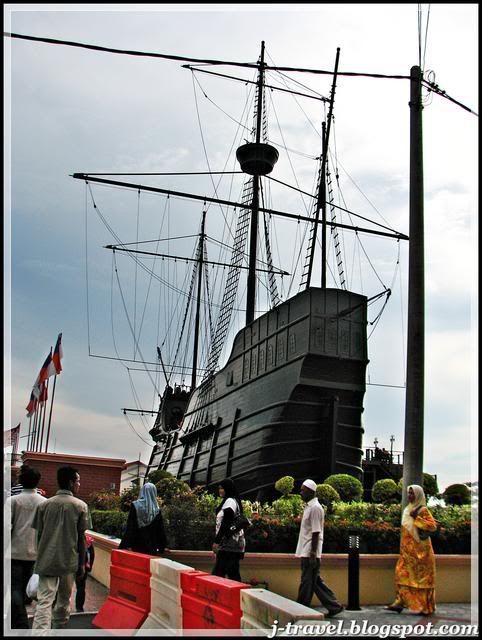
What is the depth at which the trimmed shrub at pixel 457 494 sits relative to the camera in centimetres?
1583

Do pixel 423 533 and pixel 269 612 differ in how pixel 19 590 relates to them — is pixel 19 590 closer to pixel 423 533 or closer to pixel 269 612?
pixel 269 612

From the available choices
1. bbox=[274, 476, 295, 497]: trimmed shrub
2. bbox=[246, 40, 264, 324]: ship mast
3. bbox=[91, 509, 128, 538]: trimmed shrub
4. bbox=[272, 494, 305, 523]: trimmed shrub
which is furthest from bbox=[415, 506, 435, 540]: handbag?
bbox=[246, 40, 264, 324]: ship mast

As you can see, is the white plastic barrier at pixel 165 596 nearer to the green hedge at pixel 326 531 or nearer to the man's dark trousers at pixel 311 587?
the man's dark trousers at pixel 311 587

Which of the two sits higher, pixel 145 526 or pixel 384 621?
pixel 145 526

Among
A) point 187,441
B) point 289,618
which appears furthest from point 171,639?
point 187,441

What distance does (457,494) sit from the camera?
16.1 metres

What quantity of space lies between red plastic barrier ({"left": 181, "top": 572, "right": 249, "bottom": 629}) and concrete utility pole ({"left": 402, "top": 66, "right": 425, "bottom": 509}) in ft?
10.6

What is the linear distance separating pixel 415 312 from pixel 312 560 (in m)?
3.49

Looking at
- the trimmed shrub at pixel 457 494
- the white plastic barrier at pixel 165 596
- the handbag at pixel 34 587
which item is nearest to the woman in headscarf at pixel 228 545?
the white plastic barrier at pixel 165 596

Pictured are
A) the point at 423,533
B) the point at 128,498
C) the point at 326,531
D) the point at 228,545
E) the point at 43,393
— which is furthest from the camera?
the point at 43,393

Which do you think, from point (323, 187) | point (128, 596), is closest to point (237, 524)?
point (128, 596)

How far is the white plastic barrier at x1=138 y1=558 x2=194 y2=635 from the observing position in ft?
22.6

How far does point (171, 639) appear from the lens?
248 inches

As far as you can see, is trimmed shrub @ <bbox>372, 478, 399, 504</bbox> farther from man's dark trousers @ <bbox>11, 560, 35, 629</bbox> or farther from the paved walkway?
man's dark trousers @ <bbox>11, 560, 35, 629</bbox>
